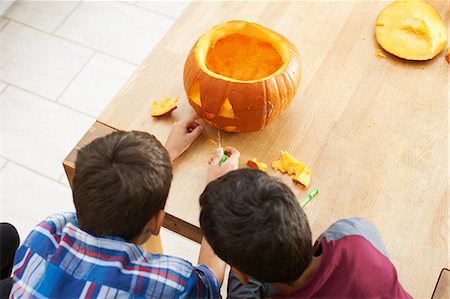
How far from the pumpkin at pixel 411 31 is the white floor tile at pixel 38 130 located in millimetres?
1128

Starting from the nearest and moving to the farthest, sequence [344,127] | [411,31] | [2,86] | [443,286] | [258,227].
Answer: [258,227], [443,286], [344,127], [411,31], [2,86]

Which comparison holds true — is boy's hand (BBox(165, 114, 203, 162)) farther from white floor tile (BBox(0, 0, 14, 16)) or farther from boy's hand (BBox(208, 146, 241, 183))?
white floor tile (BBox(0, 0, 14, 16))

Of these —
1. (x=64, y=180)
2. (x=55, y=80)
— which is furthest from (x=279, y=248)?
(x=55, y=80)

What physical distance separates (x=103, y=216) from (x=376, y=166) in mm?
630

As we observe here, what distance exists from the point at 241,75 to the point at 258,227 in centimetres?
55

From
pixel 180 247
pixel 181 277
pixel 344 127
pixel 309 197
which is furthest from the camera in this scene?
pixel 180 247

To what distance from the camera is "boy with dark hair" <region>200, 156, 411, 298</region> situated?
895 millimetres

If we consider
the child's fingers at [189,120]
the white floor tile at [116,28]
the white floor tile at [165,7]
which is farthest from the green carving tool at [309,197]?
the white floor tile at [165,7]

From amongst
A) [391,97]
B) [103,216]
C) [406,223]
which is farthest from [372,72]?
[103,216]

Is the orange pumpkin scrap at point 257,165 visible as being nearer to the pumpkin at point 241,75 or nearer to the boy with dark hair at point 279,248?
the pumpkin at point 241,75

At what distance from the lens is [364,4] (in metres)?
1.55

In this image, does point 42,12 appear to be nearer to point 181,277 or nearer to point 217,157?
A: point 217,157

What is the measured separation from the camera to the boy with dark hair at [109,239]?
934 millimetres

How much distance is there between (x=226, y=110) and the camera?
123 centimetres
